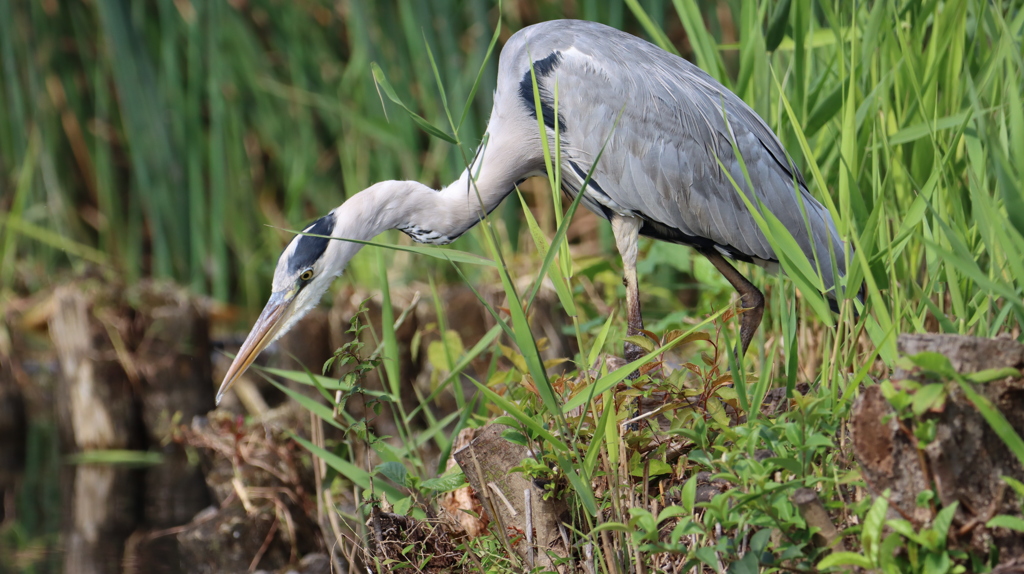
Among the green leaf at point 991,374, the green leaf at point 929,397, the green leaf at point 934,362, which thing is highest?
the green leaf at point 934,362

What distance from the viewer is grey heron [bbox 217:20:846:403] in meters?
2.68

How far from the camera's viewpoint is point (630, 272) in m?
2.65

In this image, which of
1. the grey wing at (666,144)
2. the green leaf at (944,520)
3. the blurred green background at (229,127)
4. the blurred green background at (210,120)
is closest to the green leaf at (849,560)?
the green leaf at (944,520)

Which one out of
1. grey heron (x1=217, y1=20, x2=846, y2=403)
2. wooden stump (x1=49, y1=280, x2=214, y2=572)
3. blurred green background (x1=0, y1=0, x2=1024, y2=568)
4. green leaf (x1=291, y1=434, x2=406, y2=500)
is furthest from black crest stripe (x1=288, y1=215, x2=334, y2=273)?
wooden stump (x1=49, y1=280, x2=214, y2=572)

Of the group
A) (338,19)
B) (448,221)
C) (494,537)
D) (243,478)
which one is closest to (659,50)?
(448,221)

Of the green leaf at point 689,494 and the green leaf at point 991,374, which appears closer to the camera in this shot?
the green leaf at point 991,374

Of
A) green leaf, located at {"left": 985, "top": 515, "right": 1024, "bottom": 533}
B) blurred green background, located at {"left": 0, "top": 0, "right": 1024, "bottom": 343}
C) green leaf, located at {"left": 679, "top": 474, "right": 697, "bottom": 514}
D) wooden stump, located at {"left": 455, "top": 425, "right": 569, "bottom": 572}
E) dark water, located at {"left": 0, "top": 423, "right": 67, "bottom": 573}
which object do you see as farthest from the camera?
blurred green background, located at {"left": 0, "top": 0, "right": 1024, "bottom": 343}

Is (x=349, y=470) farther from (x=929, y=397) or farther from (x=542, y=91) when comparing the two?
(x=929, y=397)

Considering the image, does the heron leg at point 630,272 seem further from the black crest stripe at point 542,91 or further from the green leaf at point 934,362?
the green leaf at point 934,362

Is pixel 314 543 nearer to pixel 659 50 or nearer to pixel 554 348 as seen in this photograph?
pixel 554 348

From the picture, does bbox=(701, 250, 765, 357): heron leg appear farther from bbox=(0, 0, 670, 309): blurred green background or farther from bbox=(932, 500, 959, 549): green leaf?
A: bbox=(0, 0, 670, 309): blurred green background

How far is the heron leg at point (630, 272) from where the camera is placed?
2.46 m

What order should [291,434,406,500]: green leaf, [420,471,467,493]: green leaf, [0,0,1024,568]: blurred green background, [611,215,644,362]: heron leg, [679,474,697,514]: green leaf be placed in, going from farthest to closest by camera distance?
[0,0,1024,568]: blurred green background, [611,215,644,362]: heron leg, [291,434,406,500]: green leaf, [420,471,467,493]: green leaf, [679,474,697,514]: green leaf

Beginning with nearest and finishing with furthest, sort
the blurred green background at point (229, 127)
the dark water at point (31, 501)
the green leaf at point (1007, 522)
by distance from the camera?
the green leaf at point (1007, 522) → the dark water at point (31, 501) → the blurred green background at point (229, 127)
